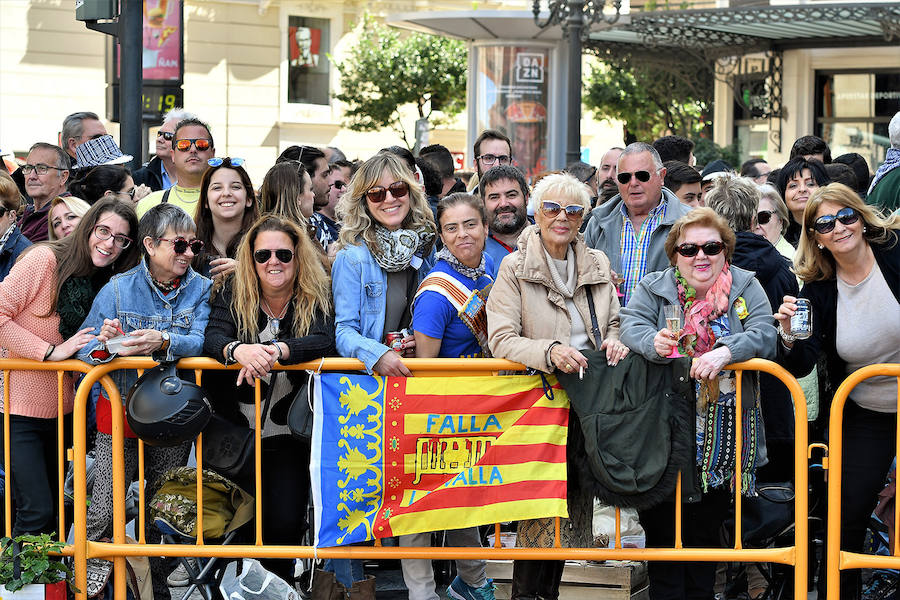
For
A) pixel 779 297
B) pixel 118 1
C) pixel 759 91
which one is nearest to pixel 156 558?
pixel 779 297

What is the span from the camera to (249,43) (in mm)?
31562

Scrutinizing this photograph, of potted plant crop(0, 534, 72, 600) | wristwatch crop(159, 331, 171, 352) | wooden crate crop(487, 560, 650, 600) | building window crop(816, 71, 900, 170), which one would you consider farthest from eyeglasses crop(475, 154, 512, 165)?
building window crop(816, 71, 900, 170)

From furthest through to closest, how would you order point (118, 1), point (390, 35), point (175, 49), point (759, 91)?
1. point (390, 35)
2. point (759, 91)
3. point (175, 49)
4. point (118, 1)

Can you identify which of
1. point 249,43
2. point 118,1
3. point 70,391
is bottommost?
point 70,391

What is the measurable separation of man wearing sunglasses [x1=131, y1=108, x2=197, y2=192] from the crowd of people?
224 centimetres

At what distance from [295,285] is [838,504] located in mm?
2579

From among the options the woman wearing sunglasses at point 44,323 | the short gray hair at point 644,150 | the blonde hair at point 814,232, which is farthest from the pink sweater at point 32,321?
the blonde hair at point 814,232

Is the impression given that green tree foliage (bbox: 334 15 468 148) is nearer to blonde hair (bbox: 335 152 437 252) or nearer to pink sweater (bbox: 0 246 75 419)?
blonde hair (bbox: 335 152 437 252)

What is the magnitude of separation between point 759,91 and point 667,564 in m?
21.8

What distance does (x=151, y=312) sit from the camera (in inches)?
218

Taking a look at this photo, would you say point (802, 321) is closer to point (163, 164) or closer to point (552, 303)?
point (552, 303)

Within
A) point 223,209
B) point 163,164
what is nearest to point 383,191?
point 223,209

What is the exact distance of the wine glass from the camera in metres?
5.00

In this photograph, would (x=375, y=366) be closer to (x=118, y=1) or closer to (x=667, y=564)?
(x=667, y=564)
